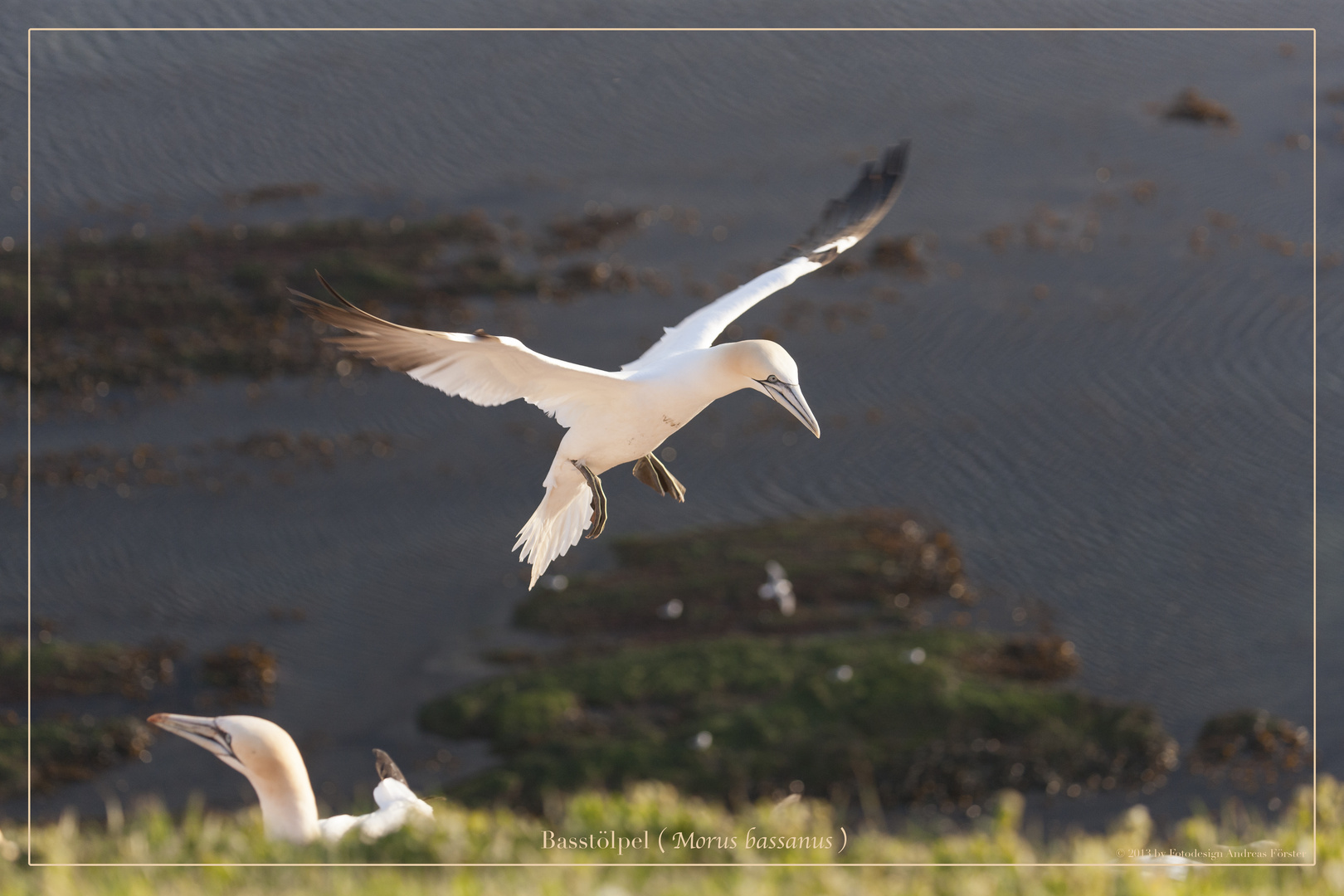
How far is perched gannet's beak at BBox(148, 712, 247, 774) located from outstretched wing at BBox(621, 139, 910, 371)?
6.17 ft

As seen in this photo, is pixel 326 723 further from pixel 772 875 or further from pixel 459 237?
pixel 772 875

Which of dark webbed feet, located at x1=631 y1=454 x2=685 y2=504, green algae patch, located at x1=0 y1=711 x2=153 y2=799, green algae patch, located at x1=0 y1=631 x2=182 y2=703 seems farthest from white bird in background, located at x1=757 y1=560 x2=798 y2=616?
green algae patch, located at x1=0 y1=711 x2=153 y2=799

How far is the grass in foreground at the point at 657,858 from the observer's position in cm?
313

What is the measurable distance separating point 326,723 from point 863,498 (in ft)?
14.0

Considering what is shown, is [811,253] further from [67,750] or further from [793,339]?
[67,750]

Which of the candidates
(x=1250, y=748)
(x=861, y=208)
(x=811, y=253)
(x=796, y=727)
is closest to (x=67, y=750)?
(x=796, y=727)

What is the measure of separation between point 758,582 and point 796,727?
4.29 feet

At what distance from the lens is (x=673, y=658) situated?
331 inches

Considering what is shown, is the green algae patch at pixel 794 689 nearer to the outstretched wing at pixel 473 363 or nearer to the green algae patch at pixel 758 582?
the green algae patch at pixel 758 582

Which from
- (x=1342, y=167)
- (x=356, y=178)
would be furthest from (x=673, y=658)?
(x=1342, y=167)

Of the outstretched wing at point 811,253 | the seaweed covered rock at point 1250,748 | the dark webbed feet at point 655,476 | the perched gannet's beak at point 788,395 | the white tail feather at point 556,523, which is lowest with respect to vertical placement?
the seaweed covered rock at point 1250,748

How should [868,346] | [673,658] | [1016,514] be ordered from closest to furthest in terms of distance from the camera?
[673,658] → [1016,514] → [868,346]

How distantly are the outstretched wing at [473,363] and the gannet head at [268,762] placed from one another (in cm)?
129

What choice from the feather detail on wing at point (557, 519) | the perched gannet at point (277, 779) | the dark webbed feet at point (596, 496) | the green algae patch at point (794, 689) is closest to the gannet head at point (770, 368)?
the dark webbed feet at point (596, 496)
